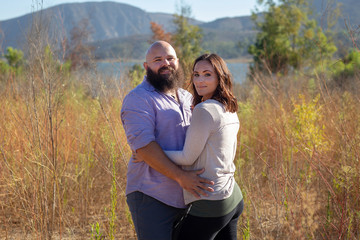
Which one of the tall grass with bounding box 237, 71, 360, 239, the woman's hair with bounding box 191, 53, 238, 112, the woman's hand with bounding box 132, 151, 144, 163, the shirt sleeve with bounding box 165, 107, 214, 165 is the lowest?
the tall grass with bounding box 237, 71, 360, 239

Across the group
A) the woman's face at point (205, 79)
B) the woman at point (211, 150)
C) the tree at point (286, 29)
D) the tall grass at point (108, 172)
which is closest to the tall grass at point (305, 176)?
the tall grass at point (108, 172)

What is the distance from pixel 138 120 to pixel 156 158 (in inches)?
9.2

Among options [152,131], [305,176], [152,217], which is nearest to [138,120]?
[152,131]

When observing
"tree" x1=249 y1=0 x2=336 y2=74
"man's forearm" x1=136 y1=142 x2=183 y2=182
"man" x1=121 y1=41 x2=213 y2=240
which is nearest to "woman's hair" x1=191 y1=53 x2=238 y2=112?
"man" x1=121 y1=41 x2=213 y2=240

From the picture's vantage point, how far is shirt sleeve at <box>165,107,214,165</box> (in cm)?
181

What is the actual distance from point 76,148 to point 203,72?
2516 mm

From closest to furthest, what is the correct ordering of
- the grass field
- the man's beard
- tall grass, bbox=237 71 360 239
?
1. the man's beard
2. tall grass, bbox=237 71 360 239
3. the grass field

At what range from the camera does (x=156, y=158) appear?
1.90 metres

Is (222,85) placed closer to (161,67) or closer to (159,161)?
(161,67)

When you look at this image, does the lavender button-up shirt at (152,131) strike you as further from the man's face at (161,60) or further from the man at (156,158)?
the man's face at (161,60)

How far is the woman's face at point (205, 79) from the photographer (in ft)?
6.34

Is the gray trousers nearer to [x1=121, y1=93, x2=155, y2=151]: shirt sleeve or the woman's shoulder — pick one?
[x1=121, y1=93, x2=155, y2=151]: shirt sleeve

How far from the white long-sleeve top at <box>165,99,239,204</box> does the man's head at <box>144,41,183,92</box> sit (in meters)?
0.37

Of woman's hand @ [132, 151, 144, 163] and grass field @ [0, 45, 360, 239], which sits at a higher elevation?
woman's hand @ [132, 151, 144, 163]
